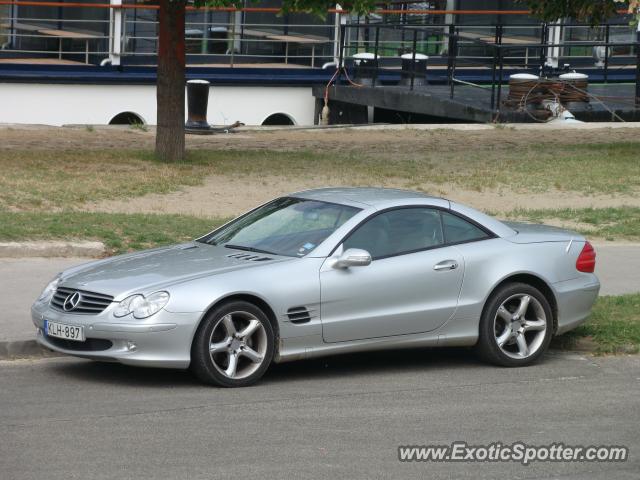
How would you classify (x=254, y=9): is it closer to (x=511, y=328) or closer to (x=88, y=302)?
(x=511, y=328)

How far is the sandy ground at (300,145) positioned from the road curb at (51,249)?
3086 millimetres

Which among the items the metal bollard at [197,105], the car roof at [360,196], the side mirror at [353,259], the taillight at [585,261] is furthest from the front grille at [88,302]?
the metal bollard at [197,105]

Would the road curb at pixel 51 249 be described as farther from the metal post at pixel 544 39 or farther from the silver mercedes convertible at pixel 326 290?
the metal post at pixel 544 39

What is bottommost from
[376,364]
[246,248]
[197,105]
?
[376,364]

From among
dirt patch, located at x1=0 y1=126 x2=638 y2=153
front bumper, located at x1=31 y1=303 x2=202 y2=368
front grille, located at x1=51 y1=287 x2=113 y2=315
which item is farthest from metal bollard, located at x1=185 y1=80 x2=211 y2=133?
front bumper, located at x1=31 y1=303 x2=202 y2=368

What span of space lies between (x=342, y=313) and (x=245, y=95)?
20.2 m

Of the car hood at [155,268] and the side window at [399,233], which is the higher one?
the side window at [399,233]

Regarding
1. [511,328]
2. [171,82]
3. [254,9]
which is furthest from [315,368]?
[254,9]

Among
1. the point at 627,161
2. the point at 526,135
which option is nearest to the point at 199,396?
the point at 627,161

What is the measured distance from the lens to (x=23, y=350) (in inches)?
365

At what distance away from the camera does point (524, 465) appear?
683cm

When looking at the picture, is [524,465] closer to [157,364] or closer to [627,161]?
[157,364]

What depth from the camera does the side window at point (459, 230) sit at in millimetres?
9359

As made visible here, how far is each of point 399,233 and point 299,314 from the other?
113 cm
